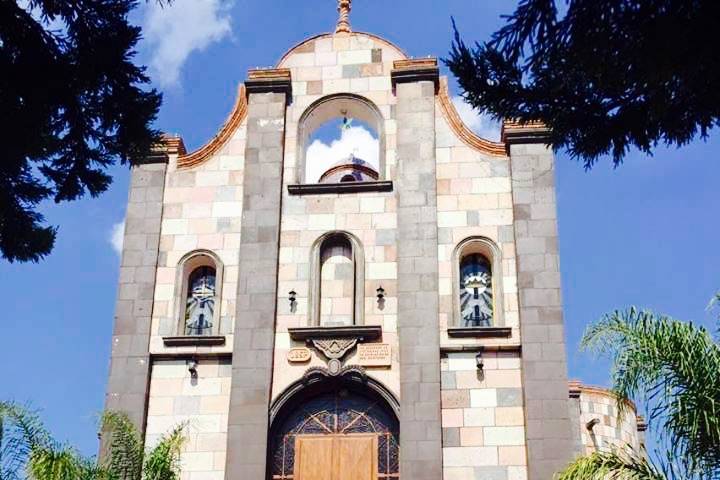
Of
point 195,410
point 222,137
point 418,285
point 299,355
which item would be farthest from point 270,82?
point 195,410

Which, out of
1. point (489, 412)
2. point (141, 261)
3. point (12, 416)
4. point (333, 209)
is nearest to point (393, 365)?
point (489, 412)

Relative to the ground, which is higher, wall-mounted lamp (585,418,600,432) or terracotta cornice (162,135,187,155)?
terracotta cornice (162,135,187,155)

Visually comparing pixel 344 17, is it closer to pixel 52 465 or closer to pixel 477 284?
pixel 477 284

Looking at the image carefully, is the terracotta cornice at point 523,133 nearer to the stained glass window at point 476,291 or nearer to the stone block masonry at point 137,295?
the stained glass window at point 476,291

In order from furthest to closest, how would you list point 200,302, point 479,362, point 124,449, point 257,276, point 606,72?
point 200,302
point 257,276
point 479,362
point 124,449
point 606,72

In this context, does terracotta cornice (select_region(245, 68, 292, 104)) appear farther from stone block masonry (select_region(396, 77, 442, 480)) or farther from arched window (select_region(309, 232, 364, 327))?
arched window (select_region(309, 232, 364, 327))

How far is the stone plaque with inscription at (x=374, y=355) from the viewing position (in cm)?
2119

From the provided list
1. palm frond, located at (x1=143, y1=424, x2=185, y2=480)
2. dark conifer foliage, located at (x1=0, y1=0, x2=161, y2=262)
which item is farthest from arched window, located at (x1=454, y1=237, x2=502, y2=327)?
dark conifer foliage, located at (x1=0, y1=0, x2=161, y2=262)

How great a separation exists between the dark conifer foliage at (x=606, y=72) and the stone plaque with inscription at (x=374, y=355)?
398 inches

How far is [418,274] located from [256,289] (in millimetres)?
2996

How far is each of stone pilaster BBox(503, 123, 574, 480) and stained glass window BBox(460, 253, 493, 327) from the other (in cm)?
82

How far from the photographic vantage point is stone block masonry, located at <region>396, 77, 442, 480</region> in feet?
67.1

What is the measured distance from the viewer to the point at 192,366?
21.5 m

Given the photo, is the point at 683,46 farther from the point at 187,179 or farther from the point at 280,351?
the point at 187,179
